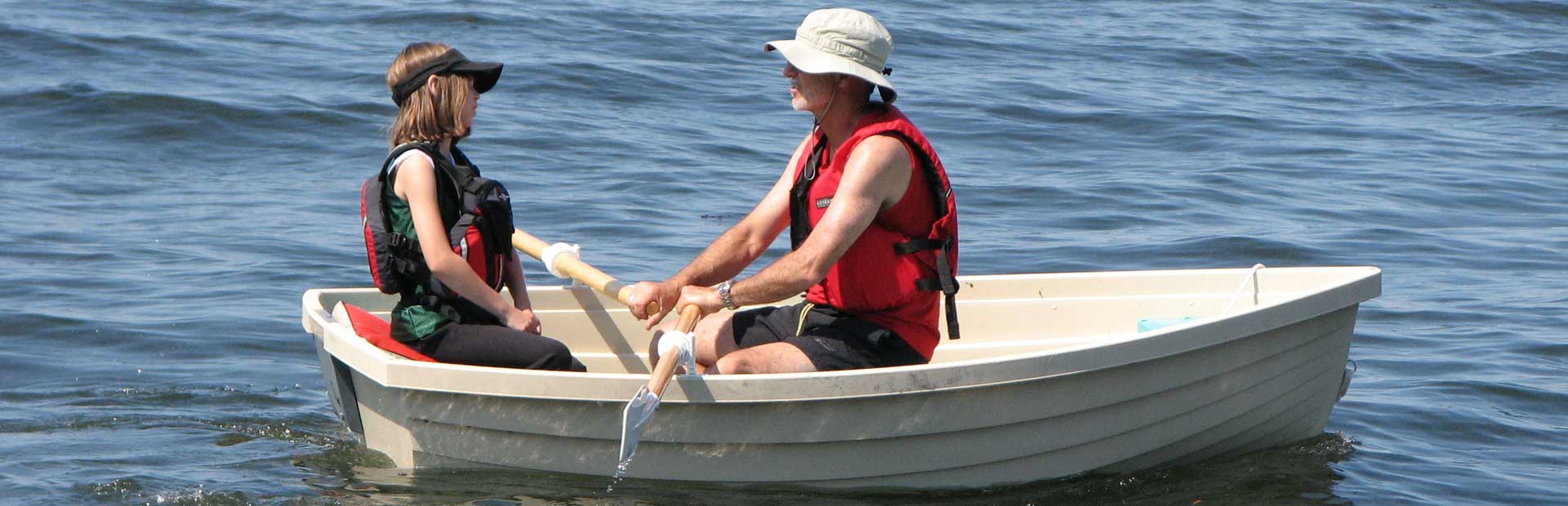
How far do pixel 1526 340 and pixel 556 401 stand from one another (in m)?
4.75

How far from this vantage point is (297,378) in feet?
20.0

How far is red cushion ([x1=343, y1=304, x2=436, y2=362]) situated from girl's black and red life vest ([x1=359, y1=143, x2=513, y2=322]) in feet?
0.43

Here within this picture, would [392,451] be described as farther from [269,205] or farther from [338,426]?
[269,205]

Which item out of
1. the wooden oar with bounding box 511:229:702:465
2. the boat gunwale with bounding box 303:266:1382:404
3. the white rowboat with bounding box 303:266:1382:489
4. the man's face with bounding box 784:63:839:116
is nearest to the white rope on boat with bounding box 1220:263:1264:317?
the white rowboat with bounding box 303:266:1382:489

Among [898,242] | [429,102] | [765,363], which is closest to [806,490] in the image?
[765,363]

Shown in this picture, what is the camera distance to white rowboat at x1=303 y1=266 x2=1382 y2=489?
14.2 ft

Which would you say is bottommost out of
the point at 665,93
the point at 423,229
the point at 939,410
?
the point at 665,93

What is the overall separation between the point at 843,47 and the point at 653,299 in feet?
2.84

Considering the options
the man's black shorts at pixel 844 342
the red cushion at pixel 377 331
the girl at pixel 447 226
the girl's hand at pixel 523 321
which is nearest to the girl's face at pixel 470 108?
the girl at pixel 447 226

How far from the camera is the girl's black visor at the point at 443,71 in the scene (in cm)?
437

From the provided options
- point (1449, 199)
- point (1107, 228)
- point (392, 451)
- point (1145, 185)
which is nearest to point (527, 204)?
point (1107, 228)

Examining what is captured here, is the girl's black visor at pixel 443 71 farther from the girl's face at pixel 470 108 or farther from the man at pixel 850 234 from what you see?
the man at pixel 850 234

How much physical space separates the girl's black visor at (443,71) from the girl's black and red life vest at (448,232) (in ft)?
0.48

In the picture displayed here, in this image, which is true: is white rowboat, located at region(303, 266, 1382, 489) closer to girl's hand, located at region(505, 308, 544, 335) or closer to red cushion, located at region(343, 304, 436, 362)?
red cushion, located at region(343, 304, 436, 362)
